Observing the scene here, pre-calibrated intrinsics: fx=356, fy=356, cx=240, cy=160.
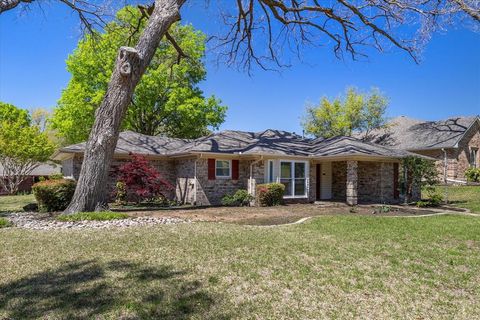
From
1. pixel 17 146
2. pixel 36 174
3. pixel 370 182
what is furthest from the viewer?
pixel 36 174

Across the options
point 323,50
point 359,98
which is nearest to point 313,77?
A: point 323,50

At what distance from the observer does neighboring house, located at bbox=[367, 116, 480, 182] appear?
25641mm

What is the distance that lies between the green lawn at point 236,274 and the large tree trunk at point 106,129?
2.58 metres

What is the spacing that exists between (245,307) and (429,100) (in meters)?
25.1

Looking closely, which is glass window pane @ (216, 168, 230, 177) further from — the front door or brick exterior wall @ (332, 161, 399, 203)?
brick exterior wall @ (332, 161, 399, 203)

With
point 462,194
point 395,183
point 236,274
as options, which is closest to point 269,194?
point 395,183

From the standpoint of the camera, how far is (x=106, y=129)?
11102 millimetres

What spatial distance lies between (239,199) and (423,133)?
19.8m

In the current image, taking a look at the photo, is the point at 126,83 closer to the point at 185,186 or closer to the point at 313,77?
the point at 185,186

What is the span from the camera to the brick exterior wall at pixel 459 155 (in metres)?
25.6

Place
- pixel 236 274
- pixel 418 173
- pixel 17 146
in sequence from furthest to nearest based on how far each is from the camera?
1. pixel 17 146
2. pixel 418 173
3. pixel 236 274

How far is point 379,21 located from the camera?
1446 cm

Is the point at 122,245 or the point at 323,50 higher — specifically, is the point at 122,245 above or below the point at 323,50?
below

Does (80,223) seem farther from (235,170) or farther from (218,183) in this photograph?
(235,170)
